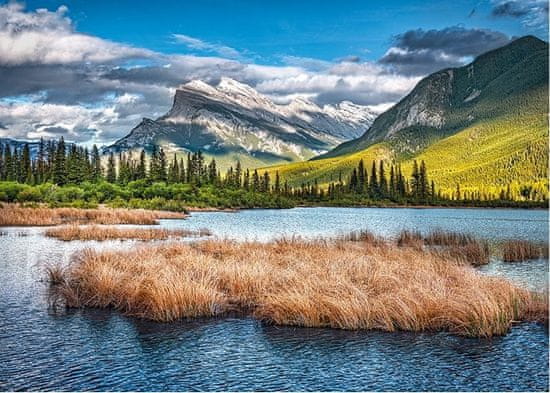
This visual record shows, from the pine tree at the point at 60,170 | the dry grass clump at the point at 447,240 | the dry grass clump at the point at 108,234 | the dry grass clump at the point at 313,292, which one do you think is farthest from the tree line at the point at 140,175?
the dry grass clump at the point at 313,292

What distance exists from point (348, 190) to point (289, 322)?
157108 mm

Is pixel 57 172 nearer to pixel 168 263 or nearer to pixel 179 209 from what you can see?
pixel 179 209

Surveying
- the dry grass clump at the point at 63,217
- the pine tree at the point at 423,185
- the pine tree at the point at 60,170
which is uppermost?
the pine tree at the point at 60,170

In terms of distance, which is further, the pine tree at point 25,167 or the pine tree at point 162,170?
the pine tree at point 162,170

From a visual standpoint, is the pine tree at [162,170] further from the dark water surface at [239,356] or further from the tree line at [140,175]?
the dark water surface at [239,356]

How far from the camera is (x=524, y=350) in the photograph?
17.8 meters

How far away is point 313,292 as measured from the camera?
21141 mm

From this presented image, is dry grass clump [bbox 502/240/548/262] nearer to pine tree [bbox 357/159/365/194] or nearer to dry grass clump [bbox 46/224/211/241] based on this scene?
dry grass clump [bbox 46/224/211/241]

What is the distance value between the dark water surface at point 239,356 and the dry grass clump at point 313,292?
63 cm

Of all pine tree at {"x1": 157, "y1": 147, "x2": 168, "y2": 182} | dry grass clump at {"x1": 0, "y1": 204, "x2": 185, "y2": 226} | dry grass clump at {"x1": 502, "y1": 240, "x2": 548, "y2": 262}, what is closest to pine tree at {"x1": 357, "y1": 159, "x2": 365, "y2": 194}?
pine tree at {"x1": 157, "y1": 147, "x2": 168, "y2": 182}

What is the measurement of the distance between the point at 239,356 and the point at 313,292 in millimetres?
4881

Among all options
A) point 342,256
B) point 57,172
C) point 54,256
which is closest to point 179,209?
point 57,172

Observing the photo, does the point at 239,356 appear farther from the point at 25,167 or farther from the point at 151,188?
the point at 25,167

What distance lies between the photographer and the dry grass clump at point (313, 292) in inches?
784
